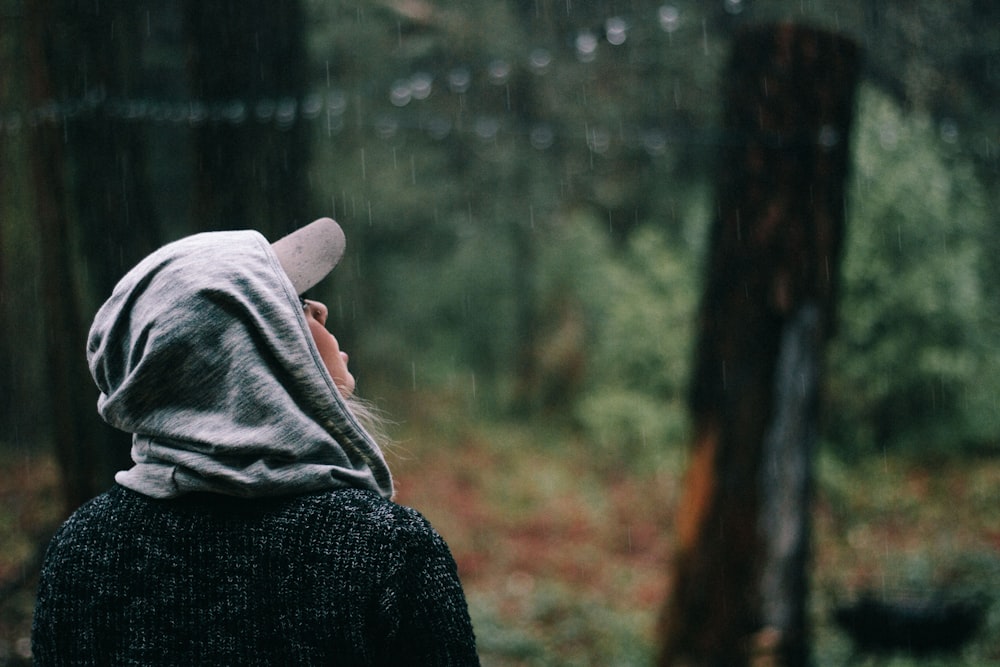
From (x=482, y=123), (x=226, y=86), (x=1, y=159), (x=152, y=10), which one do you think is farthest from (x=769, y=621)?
(x=482, y=123)

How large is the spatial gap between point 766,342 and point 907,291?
4.90m

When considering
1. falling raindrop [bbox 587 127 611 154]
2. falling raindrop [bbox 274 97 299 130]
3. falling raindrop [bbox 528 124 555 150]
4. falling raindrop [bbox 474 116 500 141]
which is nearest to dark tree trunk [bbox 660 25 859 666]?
falling raindrop [bbox 274 97 299 130]

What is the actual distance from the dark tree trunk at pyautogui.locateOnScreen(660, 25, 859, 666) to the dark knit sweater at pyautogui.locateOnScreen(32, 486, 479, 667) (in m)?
4.62

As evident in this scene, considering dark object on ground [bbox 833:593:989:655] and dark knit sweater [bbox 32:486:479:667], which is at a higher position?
dark knit sweater [bbox 32:486:479:667]

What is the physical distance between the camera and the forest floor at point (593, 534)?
734 centimetres

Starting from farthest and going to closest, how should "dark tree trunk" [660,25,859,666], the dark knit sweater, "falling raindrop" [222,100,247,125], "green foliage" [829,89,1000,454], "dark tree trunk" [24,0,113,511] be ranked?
"green foliage" [829,89,1000,454]
"dark tree trunk" [660,25,859,666]
"dark tree trunk" [24,0,113,511]
"falling raindrop" [222,100,247,125]
the dark knit sweater

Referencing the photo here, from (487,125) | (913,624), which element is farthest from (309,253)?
(487,125)

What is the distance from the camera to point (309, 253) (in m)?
1.61

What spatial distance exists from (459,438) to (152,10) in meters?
7.84

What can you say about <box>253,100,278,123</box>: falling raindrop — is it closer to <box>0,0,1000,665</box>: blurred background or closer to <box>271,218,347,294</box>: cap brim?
<box>0,0,1000,665</box>: blurred background

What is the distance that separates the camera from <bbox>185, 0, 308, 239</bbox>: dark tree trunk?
15.8ft

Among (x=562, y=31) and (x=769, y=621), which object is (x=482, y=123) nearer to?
(x=562, y=31)

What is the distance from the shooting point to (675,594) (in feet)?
19.7

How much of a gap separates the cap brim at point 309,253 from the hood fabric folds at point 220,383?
0.16m
